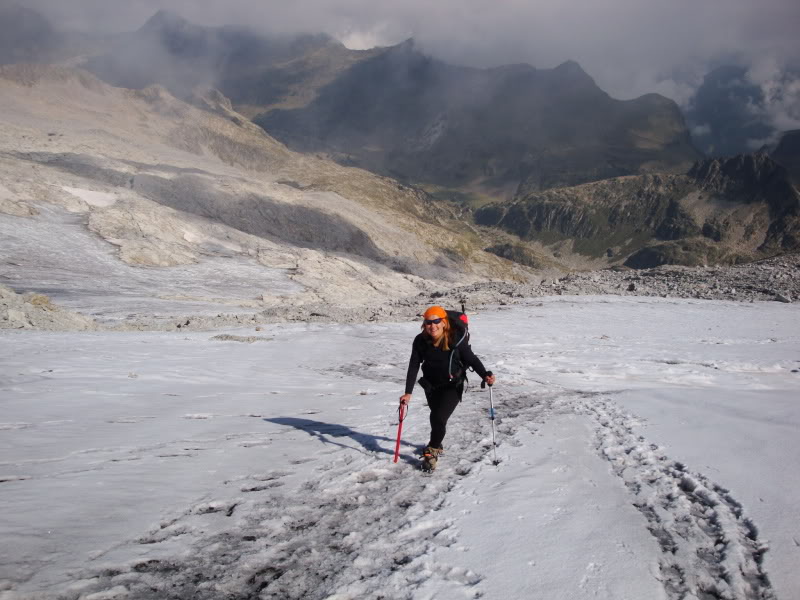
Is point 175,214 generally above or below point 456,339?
above

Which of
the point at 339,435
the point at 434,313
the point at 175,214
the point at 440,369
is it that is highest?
the point at 175,214

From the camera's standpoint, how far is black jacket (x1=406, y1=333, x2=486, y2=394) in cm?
598

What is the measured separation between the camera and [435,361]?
19.7 feet

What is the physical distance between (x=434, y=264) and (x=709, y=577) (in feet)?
248

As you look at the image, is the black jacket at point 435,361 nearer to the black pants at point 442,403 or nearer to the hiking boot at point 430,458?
the black pants at point 442,403

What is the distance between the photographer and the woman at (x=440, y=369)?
234 inches

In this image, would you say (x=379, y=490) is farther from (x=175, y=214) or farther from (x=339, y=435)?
(x=175, y=214)

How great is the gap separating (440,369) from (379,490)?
161 cm

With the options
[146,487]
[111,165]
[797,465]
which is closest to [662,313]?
[797,465]

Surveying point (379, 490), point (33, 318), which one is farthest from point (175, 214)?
point (379, 490)

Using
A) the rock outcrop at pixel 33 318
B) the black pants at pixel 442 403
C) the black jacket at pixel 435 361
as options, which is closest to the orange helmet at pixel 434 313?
the black jacket at pixel 435 361

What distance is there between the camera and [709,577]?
3.78 m

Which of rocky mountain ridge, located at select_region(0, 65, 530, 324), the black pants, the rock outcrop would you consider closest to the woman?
the black pants

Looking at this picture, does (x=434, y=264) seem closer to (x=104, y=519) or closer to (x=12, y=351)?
(x=12, y=351)
